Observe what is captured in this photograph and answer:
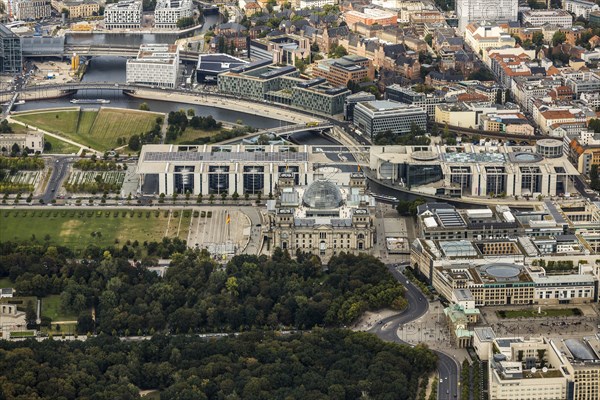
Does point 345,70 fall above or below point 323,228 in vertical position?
above

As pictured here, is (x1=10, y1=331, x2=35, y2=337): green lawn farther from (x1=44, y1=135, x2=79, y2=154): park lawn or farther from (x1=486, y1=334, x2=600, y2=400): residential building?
(x1=44, y1=135, x2=79, y2=154): park lawn

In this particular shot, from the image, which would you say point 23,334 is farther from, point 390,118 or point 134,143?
point 390,118

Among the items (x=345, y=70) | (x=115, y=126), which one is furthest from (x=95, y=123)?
→ (x=345, y=70)

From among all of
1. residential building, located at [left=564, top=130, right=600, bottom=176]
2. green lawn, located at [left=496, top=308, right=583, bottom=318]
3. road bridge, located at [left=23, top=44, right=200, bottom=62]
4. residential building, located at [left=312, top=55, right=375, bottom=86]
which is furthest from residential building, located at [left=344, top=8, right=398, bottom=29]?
green lawn, located at [left=496, top=308, right=583, bottom=318]

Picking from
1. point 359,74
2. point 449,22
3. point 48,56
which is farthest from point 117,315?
point 449,22

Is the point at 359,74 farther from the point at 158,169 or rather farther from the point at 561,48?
the point at 158,169

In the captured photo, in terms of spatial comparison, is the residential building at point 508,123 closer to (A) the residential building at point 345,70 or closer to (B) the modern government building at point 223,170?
(A) the residential building at point 345,70
